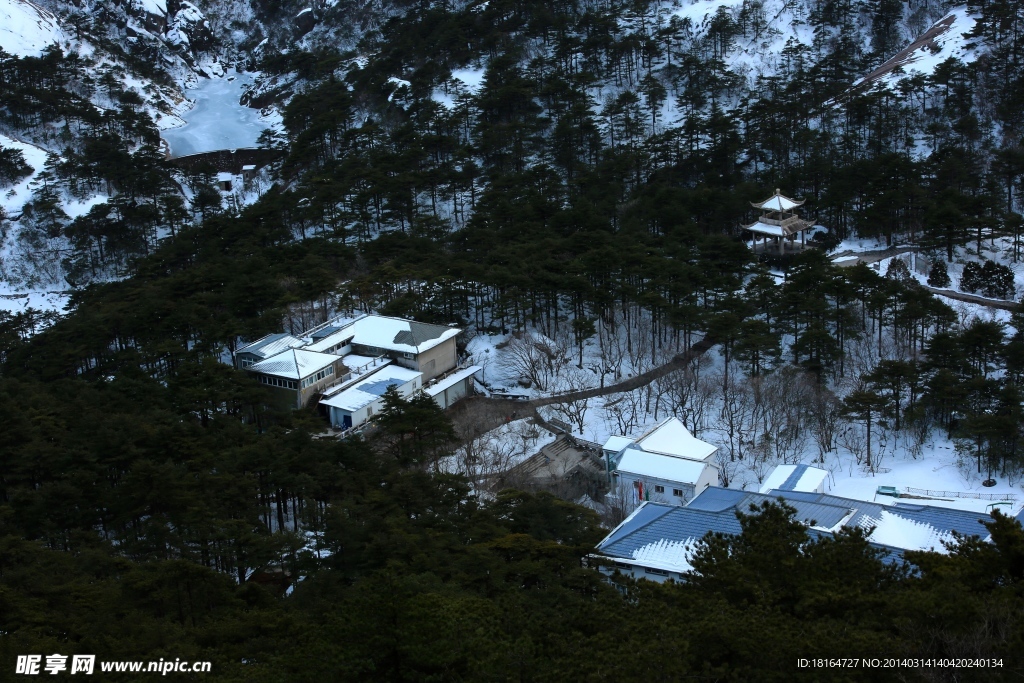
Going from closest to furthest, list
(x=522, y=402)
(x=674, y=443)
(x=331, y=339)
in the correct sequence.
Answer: (x=674, y=443), (x=522, y=402), (x=331, y=339)

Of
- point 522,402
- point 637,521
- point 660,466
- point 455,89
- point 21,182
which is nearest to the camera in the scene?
point 637,521

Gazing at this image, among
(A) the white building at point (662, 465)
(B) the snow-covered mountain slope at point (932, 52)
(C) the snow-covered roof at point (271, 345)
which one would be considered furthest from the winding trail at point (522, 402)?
(B) the snow-covered mountain slope at point (932, 52)

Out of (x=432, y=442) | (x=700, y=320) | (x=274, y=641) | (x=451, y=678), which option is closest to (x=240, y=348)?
(x=432, y=442)

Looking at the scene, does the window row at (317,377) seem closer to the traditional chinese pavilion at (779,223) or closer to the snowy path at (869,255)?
the traditional chinese pavilion at (779,223)

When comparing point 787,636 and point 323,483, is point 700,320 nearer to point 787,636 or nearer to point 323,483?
point 323,483

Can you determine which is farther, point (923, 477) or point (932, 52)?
point (932, 52)

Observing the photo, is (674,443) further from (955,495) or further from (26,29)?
(26,29)

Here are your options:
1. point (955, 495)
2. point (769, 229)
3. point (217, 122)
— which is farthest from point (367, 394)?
point (217, 122)
